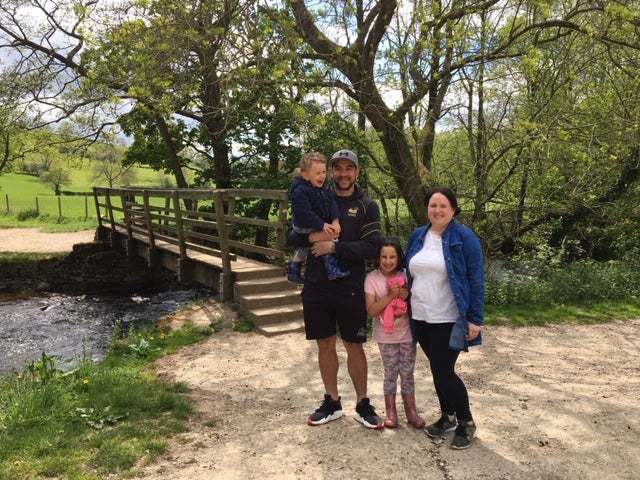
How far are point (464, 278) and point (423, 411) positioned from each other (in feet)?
4.76

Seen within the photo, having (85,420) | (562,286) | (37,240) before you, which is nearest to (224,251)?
(85,420)

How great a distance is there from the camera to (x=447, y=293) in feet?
9.80

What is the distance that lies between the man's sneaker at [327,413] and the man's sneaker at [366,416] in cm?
14

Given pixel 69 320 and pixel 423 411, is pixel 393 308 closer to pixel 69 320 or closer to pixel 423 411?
pixel 423 411

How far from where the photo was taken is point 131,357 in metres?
5.59

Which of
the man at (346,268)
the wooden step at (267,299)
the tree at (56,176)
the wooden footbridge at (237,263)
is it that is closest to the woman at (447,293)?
the man at (346,268)

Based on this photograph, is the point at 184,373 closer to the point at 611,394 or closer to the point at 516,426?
the point at 516,426

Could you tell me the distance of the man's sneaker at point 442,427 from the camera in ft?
10.7

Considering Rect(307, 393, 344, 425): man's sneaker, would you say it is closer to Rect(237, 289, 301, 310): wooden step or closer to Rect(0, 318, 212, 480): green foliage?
Rect(0, 318, 212, 480): green foliage

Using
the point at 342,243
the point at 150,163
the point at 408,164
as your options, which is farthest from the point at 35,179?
the point at 342,243

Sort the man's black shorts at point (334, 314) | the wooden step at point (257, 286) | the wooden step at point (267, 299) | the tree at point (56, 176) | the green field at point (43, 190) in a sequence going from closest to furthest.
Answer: the man's black shorts at point (334, 314)
the wooden step at point (267, 299)
the wooden step at point (257, 286)
the green field at point (43, 190)
the tree at point (56, 176)

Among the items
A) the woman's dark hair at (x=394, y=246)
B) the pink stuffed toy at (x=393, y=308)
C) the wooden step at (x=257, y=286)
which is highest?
the woman's dark hair at (x=394, y=246)

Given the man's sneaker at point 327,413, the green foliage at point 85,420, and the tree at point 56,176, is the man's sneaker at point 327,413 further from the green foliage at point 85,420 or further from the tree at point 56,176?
the tree at point 56,176

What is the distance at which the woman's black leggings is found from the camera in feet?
9.94
